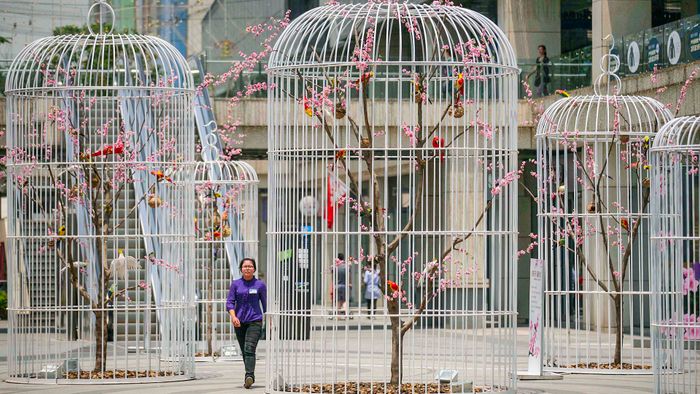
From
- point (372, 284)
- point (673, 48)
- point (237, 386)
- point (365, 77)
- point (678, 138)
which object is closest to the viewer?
point (365, 77)

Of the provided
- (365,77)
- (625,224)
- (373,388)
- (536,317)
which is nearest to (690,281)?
(536,317)

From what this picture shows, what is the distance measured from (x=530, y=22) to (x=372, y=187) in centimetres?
1844

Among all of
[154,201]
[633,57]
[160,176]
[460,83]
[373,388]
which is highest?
[633,57]

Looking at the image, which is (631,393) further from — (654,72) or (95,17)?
(95,17)

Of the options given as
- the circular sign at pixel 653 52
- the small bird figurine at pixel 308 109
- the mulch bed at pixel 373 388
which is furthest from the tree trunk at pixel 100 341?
the circular sign at pixel 653 52

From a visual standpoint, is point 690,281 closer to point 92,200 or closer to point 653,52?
point 92,200

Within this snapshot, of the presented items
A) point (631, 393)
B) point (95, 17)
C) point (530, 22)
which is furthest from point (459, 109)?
point (95, 17)

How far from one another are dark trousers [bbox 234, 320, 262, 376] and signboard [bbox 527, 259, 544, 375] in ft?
10.1

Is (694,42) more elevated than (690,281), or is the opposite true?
(694,42)

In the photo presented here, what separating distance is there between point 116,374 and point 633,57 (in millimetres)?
12324

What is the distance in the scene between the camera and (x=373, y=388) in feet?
44.1

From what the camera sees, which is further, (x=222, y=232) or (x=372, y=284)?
(x=222, y=232)

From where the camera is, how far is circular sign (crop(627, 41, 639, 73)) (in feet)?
82.1

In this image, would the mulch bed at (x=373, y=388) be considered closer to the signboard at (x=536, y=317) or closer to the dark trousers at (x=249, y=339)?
the dark trousers at (x=249, y=339)
